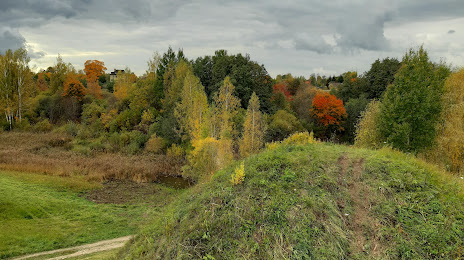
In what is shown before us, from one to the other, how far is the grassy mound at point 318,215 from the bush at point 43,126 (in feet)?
151

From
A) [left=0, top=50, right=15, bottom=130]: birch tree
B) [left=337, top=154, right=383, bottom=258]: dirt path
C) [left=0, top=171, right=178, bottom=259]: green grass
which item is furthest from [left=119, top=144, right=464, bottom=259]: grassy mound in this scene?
[left=0, top=50, right=15, bottom=130]: birch tree

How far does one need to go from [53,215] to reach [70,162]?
14718mm

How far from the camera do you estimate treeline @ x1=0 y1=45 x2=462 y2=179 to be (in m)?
26.1

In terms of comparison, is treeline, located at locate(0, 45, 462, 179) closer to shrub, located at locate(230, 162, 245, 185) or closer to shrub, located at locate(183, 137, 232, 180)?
shrub, located at locate(183, 137, 232, 180)

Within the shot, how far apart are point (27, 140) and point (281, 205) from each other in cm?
4426

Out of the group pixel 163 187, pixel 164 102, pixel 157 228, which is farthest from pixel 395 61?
pixel 157 228

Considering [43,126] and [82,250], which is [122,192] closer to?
[82,250]

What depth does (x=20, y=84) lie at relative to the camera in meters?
47.0

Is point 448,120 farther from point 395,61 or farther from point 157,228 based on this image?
point 395,61

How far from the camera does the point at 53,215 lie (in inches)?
736

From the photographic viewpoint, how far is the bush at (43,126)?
A: 46316 millimetres

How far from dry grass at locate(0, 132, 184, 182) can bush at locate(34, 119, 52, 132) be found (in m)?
5.02

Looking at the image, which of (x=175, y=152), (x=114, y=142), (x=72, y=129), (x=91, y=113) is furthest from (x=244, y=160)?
(x=91, y=113)

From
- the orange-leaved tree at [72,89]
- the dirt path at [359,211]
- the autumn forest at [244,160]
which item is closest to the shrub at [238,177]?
the autumn forest at [244,160]
